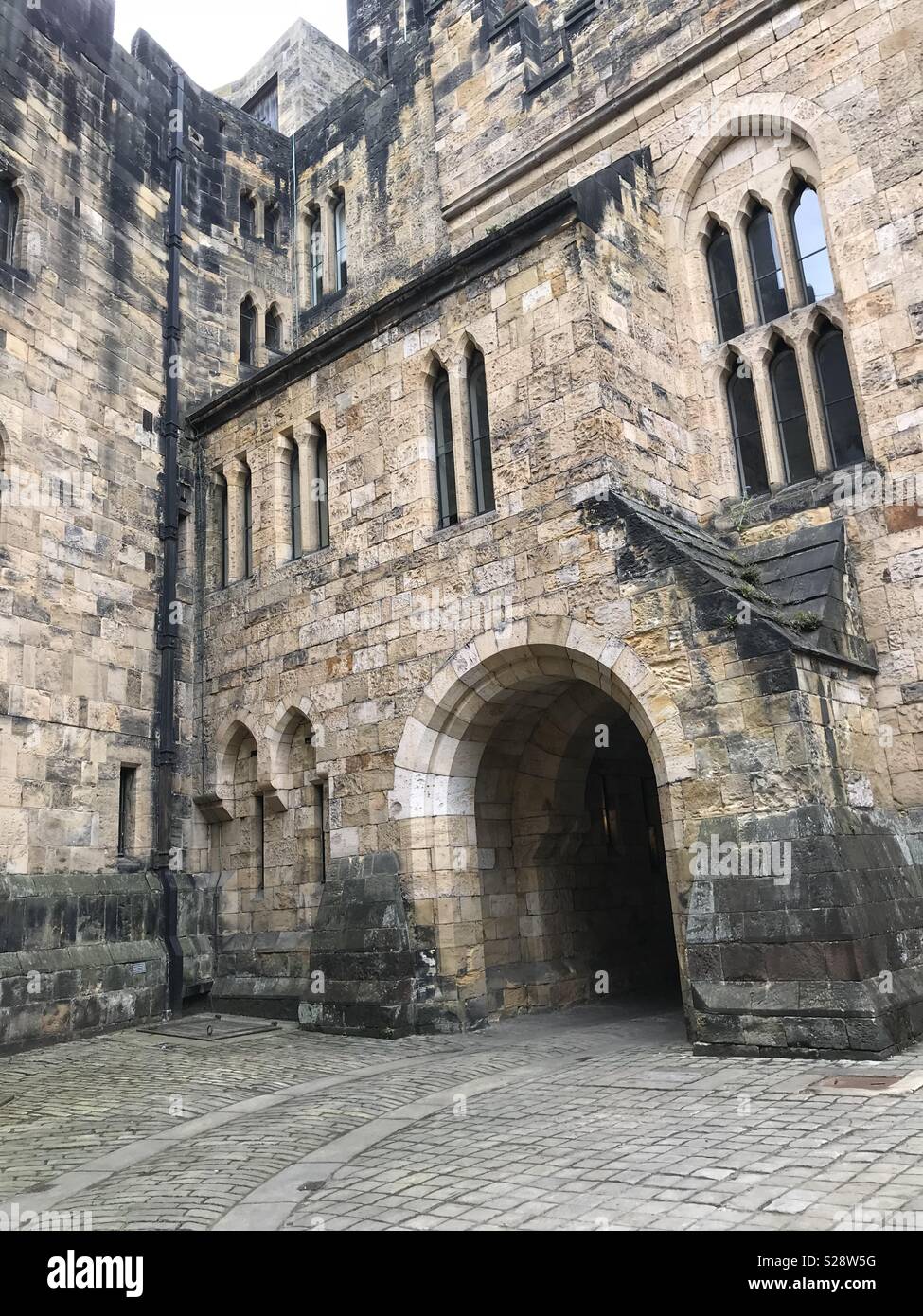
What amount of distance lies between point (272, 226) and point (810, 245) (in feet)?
31.6

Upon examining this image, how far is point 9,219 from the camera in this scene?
12.5m

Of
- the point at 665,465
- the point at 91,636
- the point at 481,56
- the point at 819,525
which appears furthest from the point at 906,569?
the point at 481,56

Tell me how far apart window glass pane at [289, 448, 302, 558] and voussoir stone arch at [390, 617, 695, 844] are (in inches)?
139

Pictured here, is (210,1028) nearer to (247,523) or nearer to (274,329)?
(247,523)

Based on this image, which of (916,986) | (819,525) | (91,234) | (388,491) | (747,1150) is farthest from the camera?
(91,234)

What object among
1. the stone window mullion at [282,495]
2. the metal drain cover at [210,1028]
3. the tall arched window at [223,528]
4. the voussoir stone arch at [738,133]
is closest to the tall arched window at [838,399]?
the voussoir stone arch at [738,133]

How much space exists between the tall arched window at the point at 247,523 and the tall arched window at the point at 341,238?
15.3 feet

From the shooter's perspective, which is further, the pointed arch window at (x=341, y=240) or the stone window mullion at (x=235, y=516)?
the pointed arch window at (x=341, y=240)

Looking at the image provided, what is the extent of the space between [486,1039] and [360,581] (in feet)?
16.5

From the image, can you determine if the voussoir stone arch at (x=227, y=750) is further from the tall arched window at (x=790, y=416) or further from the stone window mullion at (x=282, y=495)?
the tall arched window at (x=790, y=416)

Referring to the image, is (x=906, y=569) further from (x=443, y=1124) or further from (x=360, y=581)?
(x=443, y=1124)

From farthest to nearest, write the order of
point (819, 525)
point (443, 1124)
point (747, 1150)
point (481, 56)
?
point (481, 56) < point (819, 525) < point (443, 1124) < point (747, 1150)

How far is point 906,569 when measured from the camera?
9.35 metres

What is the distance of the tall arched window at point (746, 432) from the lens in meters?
10.9
